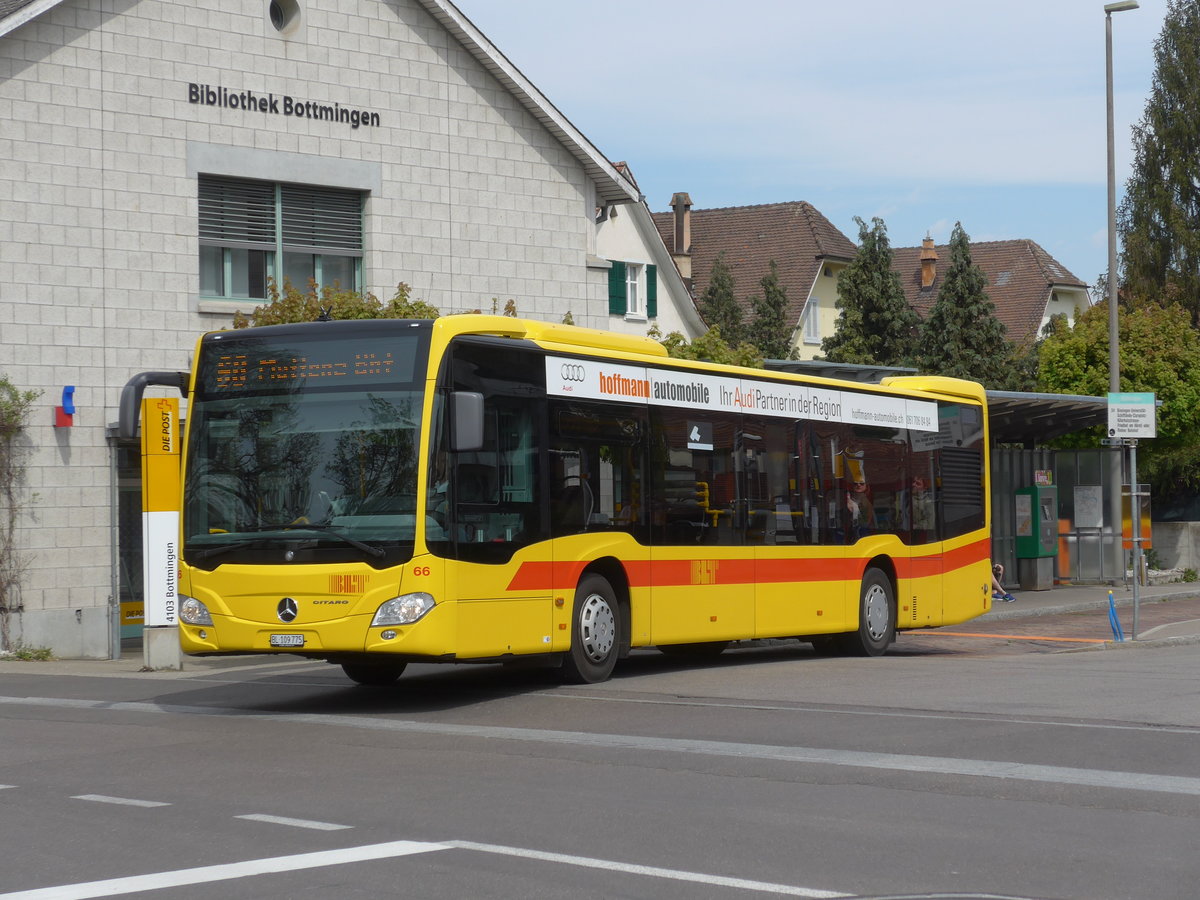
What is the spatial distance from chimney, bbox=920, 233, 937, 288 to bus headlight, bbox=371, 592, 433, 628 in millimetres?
64359

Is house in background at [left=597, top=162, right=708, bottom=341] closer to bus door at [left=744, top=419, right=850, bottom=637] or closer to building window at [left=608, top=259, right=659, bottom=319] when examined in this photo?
building window at [left=608, top=259, right=659, bottom=319]

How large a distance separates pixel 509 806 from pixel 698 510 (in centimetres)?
819

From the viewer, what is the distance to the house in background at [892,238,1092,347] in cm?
7312

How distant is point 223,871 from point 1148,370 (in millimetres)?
34576

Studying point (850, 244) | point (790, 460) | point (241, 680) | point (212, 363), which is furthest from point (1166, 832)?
point (850, 244)

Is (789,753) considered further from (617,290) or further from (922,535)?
(617,290)

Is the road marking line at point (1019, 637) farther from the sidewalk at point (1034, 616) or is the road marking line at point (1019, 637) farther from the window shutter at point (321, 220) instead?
the window shutter at point (321, 220)

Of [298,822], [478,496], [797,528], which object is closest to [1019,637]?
[797,528]

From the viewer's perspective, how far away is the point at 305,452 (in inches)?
529

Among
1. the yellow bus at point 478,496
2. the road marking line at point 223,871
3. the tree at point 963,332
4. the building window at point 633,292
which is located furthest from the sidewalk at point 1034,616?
the building window at point 633,292

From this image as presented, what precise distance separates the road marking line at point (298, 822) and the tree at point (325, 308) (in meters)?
14.3

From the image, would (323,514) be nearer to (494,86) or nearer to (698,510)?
(698,510)

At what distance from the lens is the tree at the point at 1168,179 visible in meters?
58.4

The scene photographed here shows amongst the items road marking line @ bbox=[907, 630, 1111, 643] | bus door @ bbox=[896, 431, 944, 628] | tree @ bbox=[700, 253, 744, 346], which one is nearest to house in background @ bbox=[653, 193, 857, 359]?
tree @ bbox=[700, 253, 744, 346]
